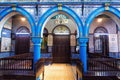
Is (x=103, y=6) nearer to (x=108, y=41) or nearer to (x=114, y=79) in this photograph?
(x=114, y=79)

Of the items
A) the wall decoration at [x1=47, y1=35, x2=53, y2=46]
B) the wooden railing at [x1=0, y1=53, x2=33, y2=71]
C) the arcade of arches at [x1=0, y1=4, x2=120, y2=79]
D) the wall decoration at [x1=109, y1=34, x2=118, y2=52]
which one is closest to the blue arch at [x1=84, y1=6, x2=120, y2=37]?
the wooden railing at [x1=0, y1=53, x2=33, y2=71]

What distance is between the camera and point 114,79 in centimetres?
603

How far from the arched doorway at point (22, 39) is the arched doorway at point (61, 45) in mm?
2283

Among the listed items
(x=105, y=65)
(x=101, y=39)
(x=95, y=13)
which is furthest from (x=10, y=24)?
(x=105, y=65)

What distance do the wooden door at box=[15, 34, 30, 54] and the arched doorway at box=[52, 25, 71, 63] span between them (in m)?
2.29

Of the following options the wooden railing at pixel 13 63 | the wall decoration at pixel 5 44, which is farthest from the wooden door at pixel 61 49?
the wooden railing at pixel 13 63

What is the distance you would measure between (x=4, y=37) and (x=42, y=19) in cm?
430

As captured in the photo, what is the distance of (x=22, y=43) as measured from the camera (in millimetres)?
12461

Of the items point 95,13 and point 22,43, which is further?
point 22,43

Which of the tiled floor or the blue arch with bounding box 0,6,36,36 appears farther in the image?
the tiled floor

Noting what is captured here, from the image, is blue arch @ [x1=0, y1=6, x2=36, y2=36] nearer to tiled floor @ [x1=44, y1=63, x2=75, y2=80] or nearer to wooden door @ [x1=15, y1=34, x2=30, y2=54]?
tiled floor @ [x1=44, y1=63, x2=75, y2=80]

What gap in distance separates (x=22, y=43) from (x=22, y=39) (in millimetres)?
328

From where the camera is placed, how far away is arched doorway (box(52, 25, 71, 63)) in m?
13.1

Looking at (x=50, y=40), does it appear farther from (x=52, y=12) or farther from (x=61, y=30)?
(x=52, y=12)
